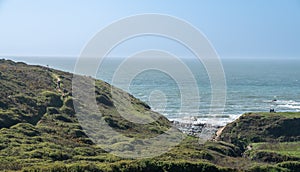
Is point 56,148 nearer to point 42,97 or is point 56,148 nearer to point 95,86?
point 42,97

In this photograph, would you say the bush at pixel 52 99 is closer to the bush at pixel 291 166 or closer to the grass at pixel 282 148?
the grass at pixel 282 148

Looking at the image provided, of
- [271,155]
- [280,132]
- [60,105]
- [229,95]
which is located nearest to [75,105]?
[60,105]

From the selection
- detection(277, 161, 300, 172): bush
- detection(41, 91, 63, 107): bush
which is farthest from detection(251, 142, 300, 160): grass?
detection(41, 91, 63, 107): bush

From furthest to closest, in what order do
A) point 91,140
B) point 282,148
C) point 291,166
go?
point 282,148, point 91,140, point 291,166

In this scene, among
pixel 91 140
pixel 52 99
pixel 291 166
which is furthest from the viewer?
pixel 52 99

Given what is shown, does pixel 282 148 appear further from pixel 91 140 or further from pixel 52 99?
pixel 52 99

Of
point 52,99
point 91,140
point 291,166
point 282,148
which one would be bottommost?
point 282,148

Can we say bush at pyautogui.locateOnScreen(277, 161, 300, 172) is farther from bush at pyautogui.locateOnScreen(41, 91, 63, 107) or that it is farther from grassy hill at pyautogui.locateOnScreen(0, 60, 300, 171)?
bush at pyautogui.locateOnScreen(41, 91, 63, 107)

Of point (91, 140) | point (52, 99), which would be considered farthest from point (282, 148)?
point (52, 99)
